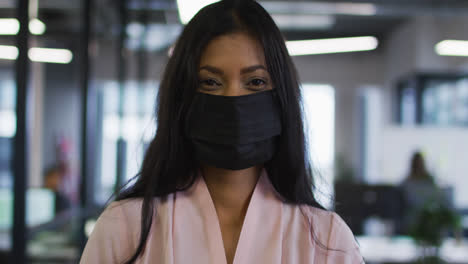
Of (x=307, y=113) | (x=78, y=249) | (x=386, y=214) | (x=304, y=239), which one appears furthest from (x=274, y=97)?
(x=386, y=214)

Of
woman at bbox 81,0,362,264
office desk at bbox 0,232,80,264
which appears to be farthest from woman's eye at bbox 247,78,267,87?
office desk at bbox 0,232,80,264

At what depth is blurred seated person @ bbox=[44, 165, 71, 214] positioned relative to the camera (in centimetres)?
360

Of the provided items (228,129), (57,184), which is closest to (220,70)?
(228,129)

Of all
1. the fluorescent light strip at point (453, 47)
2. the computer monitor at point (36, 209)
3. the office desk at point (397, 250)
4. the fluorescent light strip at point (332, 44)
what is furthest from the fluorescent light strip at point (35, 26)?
the fluorescent light strip at point (453, 47)

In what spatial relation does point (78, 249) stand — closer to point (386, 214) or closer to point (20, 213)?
point (20, 213)

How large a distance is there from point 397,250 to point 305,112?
2861 millimetres

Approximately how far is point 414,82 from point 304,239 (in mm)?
7287

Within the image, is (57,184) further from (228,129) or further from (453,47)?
(453,47)

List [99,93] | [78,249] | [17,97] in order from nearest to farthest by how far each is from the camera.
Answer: [17,97] → [78,249] → [99,93]

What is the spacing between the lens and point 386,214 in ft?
13.5

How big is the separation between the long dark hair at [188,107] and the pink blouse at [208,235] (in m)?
0.03

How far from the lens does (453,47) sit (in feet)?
22.2

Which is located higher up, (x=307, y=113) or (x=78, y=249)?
(x=307, y=113)

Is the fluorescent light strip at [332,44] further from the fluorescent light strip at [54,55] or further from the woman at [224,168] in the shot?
the woman at [224,168]
